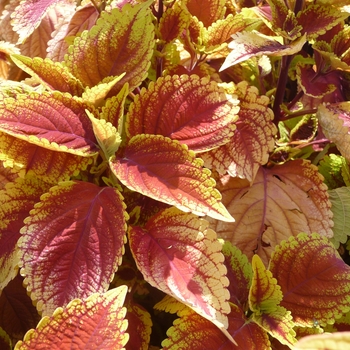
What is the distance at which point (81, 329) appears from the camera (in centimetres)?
62

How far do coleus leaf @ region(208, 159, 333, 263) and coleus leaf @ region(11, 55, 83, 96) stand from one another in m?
0.32

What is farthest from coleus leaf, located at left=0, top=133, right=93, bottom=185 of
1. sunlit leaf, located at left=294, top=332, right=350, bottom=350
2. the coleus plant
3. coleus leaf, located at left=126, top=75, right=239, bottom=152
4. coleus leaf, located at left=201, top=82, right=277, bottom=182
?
sunlit leaf, located at left=294, top=332, right=350, bottom=350

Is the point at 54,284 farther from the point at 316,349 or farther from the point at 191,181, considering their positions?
the point at 316,349

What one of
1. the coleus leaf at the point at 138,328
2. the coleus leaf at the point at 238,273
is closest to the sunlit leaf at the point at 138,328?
the coleus leaf at the point at 138,328

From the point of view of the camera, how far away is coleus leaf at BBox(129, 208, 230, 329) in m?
0.67

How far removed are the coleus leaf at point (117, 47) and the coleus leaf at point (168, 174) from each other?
0.39 ft

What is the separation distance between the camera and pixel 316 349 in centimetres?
41

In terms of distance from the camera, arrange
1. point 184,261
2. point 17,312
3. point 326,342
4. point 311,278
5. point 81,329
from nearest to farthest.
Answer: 1. point 326,342
2. point 81,329
3. point 184,261
4. point 311,278
5. point 17,312

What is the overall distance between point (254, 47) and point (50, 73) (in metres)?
0.32

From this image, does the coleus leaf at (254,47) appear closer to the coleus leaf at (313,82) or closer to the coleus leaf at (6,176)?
the coleus leaf at (313,82)

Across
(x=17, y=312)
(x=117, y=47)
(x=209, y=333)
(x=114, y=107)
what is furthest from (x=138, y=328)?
(x=117, y=47)

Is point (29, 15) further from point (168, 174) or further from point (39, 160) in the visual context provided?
point (168, 174)

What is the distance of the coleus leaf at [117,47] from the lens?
0.83 meters

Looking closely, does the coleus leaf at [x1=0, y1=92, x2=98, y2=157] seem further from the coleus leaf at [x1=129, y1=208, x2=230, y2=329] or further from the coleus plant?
the coleus leaf at [x1=129, y1=208, x2=230, y2=329]
